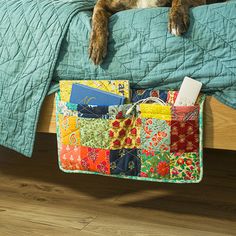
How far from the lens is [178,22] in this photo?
1.21 metres

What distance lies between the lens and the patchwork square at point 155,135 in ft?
4.13

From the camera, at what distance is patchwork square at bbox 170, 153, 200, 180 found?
1263 millimetres

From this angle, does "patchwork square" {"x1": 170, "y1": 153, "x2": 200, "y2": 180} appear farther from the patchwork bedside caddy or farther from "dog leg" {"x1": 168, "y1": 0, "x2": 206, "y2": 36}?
"dog leg" {"x1": 168, "y1": 0, "x2": 206, "y2": 36}

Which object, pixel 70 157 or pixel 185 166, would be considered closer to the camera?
pixel 185 166

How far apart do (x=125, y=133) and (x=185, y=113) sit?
0.72ft

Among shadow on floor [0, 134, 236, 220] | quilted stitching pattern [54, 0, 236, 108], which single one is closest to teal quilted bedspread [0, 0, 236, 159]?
quilted stitching pattern [54, 0, 236, 108]

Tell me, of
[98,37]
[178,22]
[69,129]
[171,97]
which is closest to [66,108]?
[69,129]

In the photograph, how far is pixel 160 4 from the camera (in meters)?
1.49

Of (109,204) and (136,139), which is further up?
(136,139)

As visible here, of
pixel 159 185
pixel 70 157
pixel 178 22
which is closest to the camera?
pixel 178 22

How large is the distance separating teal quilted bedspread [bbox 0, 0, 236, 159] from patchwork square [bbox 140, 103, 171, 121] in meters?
0.08

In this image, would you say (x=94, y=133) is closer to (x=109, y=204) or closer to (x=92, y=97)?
(x=92, y=97)

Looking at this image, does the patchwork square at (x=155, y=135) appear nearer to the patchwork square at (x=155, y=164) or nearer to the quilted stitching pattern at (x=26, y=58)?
the patchwork square at (x=155, y=164)

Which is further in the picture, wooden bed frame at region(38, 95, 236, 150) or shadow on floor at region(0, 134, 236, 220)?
shadow on floor at region(0, 134, 236, 220)
